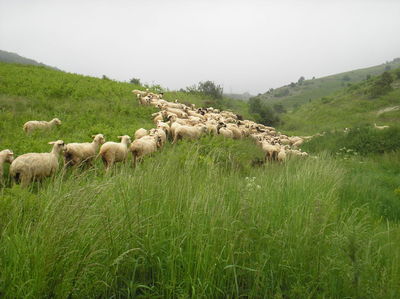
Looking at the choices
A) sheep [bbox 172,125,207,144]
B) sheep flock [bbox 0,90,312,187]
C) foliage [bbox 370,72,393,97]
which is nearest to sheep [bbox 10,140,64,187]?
sheep flock [bbox 0,90,312,187]

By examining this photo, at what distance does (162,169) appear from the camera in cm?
367

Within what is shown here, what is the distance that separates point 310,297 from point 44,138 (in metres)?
9.14

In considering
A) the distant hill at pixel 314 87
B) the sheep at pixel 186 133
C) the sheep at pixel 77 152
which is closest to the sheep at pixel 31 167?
the sheep at pixel 77 152

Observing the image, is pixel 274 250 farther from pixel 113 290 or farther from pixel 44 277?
Answer: pixel 44 277

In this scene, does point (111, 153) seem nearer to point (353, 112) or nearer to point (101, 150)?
point (101, 150)

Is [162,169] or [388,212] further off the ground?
[162,169]

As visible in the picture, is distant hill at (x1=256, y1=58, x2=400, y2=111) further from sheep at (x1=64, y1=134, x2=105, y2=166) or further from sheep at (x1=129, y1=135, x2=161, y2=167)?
sheep at (x1=64, y1=134, x2=105, y2=166)

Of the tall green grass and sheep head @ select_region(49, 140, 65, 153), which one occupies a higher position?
sheep head @ select_region(49, 140, 65, 153)

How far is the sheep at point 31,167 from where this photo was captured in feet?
18.7

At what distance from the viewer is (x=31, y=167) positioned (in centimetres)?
576

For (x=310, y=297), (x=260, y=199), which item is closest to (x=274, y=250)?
(x=310, y=297)

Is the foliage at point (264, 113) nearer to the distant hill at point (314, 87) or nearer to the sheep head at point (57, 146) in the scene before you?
the sheep head at point (57, 146)

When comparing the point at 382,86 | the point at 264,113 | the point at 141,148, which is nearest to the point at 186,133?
the point at 141,148

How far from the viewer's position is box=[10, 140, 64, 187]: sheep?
18.7ft
